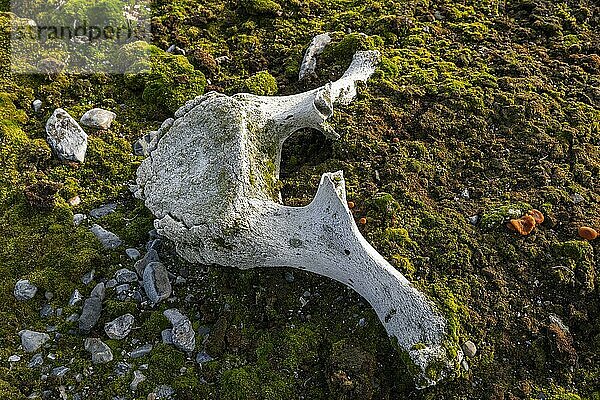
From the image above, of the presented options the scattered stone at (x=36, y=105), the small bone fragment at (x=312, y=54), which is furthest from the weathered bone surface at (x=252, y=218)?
the scattered stone at (x=36, y=105)

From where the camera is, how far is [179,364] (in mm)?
4762

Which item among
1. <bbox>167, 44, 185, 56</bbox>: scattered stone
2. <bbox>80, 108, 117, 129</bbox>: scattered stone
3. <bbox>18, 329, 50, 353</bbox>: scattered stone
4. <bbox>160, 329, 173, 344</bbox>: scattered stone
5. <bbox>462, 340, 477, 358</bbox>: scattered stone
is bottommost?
<bbox>18, 329, 50, 353</bbox>: scattered stone

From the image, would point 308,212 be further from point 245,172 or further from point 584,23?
point 584,23

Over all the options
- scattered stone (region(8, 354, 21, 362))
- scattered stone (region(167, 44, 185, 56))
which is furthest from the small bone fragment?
scattered stone (region(8, 354, 21, 362))

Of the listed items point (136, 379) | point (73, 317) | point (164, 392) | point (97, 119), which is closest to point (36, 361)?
point (73, 317)

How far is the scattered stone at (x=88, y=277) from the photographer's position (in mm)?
5254

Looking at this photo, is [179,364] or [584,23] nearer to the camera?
[179,364]

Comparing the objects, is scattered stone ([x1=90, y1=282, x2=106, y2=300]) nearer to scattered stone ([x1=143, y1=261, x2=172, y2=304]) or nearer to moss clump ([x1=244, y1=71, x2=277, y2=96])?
scattered stone ([x1=143, y1=261, x2=172, y2=304])

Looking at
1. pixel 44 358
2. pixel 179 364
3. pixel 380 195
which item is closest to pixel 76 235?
pixel 44 358

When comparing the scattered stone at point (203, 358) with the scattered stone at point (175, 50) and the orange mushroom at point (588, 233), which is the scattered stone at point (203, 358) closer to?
the orange mushroom at point (588, 233)

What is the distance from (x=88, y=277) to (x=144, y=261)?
1.72ft

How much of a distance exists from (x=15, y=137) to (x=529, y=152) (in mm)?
5380

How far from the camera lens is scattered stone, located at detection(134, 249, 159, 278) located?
5309 millimetres

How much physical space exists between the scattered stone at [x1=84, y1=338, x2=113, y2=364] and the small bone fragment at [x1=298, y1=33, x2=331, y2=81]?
3745mm
